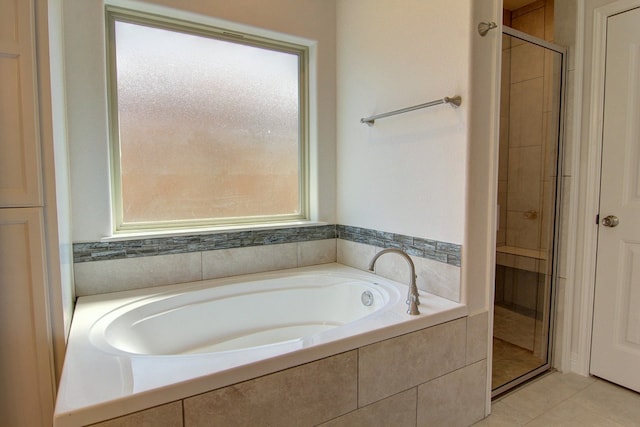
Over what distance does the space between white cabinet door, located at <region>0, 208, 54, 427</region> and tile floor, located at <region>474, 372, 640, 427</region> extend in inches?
73.1

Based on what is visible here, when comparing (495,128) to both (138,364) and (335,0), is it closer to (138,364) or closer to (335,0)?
(335,0)

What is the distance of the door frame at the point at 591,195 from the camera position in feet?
6.51

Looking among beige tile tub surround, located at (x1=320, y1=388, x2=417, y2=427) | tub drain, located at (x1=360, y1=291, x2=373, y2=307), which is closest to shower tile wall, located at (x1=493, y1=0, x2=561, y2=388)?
tub drain, located at (x1=360, y1=291, x2=373, y2=307)

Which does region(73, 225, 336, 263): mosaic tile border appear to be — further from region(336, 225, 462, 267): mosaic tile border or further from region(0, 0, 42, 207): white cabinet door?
region(0, 0, 42, 207): white cabinet door

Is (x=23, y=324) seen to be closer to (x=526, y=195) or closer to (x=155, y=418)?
(x=155, y=418)

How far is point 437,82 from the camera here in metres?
1.75

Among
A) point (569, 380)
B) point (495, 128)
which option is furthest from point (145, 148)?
point (569, 380)

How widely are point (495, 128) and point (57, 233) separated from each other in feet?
6.19

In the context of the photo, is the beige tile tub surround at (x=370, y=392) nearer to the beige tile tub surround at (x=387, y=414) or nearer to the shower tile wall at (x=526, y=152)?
the beige tile tub surround at (x=387, y=414)

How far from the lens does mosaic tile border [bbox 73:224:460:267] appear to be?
1783 mm

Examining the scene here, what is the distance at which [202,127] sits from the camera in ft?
7.06

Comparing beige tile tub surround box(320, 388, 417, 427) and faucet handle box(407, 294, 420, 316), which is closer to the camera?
beige tile tub surround box(320, 388, 417, 427)

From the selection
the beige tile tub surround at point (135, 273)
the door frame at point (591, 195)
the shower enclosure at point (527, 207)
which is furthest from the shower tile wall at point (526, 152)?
the beige tile tub surround at point (135, 273)

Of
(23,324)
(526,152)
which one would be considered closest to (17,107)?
(23,324)
